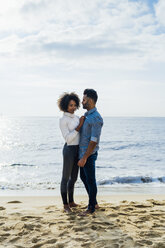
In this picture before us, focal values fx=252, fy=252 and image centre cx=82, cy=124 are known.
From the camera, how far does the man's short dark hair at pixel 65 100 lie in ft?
14.0

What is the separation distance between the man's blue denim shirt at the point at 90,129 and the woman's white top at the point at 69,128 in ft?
0.41

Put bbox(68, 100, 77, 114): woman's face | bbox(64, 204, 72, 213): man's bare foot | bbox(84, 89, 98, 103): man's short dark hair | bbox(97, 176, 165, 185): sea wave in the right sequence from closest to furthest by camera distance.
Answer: bbox(84, 89, 98, 103): man's short dark hair → bbox(68, 100, 77, 114): woman's face → bbox(64, 204, 72, 213): man's bare foot → bbox(97, 176, 165, 185): sea wave

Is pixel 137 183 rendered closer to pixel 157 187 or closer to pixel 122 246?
pixel 157 187

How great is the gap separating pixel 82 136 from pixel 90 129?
20 cm

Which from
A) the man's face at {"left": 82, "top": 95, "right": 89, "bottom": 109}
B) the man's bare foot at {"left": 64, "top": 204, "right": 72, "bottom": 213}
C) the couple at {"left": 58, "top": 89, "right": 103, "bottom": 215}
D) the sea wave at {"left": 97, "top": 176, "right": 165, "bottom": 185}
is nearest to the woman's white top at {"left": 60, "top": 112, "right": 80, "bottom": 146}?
the couple at {"left": 58, "top": 89, "right": 103, "bottom": 215}

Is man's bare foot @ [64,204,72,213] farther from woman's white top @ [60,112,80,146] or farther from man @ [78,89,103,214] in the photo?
woman's white top @ [60,112,80,146]

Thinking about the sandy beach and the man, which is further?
the man

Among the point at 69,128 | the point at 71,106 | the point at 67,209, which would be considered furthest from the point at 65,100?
the point at 67,209

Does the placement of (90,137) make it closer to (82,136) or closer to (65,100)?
(82,136)

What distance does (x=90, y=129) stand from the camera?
13.3 feet

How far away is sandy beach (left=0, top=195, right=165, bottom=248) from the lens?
125 inches

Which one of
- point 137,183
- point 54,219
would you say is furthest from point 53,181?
point 54,219

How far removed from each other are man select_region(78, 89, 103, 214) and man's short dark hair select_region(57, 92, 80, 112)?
21 centimetres

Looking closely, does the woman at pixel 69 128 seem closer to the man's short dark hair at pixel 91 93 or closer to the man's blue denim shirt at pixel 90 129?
the man's blue denim shirt at pixel 90 129
